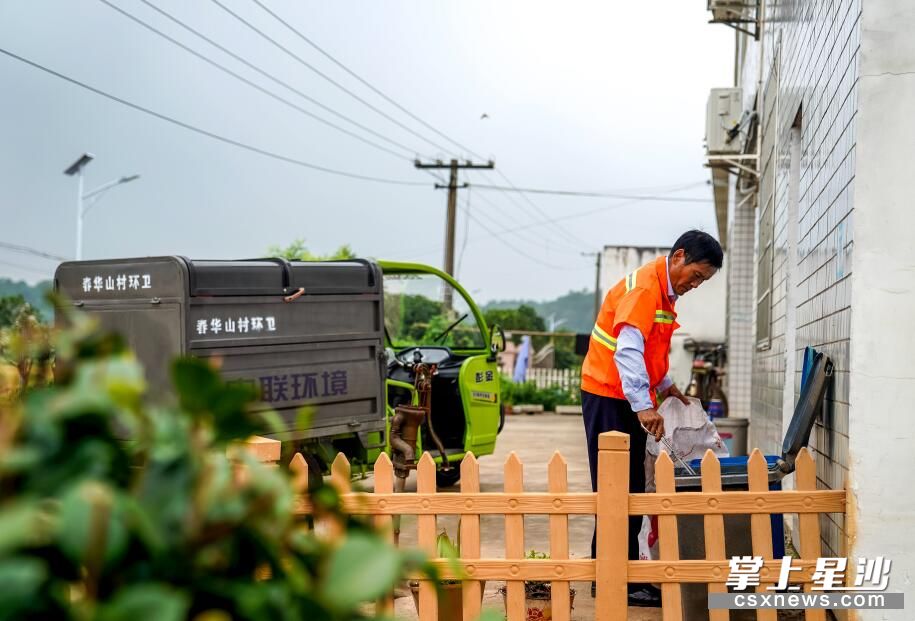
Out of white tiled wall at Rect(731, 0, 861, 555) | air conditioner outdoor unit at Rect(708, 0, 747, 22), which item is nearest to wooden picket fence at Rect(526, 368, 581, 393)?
air conditioner outdoor unit at Rect(708, 0, 747, 22)

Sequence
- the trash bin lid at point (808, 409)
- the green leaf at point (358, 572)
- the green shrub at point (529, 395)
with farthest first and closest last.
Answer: the green shrub at point (529, 395) → the trash bin lid at point (808, 409) → the green leaf at point (358, 572)

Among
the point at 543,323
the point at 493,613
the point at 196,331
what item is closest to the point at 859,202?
the point at 493,613

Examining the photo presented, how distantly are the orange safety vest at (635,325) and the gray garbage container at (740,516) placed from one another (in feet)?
2.75

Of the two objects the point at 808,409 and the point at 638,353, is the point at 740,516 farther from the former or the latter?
the point at 638,353

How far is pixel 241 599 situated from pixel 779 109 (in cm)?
833

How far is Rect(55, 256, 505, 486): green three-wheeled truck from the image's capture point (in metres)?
6.71

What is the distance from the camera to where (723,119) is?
15562mm

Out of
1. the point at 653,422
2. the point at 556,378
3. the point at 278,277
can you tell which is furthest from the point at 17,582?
the point at 556,378

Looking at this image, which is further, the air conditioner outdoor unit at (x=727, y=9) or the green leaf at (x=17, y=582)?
the air conditioner outdoor unit at (x=727, y=9)

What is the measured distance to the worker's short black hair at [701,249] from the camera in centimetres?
524

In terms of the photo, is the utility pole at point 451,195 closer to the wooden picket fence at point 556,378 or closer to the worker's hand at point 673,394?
the wooden picket fence at point 556,378

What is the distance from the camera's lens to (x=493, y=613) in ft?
3.62

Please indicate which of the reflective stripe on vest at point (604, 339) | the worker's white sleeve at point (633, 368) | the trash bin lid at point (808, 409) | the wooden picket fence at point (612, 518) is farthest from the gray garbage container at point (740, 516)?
the reflective stripe on vest at point (604, 339)

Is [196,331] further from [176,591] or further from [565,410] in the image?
[565,410]
